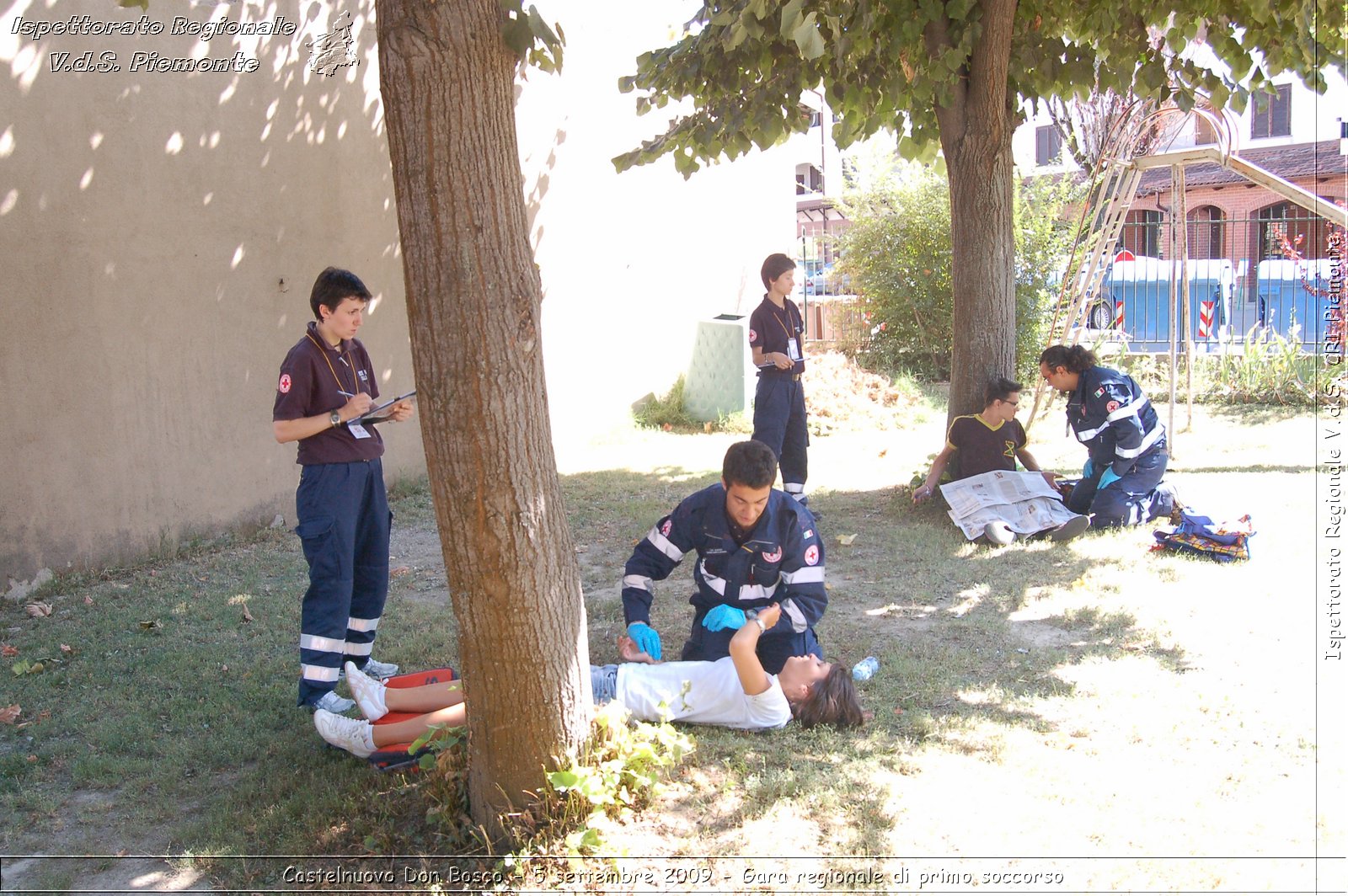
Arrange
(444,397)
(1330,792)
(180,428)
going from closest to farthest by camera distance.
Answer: (444,397) < (1330,792) < (180,428)

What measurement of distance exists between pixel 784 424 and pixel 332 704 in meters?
3.88

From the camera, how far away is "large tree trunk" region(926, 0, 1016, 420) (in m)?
7.05

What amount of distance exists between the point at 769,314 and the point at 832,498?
177 cm

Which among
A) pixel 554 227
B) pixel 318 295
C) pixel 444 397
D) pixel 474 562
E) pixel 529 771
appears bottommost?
pixel 529 771

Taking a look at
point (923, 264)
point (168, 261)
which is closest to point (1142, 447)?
point (168, 261)

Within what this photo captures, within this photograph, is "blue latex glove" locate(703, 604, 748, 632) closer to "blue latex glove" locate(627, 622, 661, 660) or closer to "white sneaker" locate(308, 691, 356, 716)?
"blue latex glove" locate(627, 622, 661, 660)

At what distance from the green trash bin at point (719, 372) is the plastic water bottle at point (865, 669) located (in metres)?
6.81

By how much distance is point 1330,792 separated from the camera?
3.34 meters

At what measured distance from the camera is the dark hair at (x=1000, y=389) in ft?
23.2

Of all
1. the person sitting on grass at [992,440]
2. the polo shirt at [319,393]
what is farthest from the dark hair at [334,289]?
the person sitting on grass at [992,440]

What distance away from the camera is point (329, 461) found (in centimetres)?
416

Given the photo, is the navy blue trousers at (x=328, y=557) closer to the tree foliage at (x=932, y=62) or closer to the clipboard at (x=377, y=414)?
the clipboard at (x=377, y=414)

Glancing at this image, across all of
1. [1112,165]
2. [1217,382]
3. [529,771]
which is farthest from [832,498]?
[1217,382]

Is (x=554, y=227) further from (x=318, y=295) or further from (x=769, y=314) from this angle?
(x=318, y=295)
